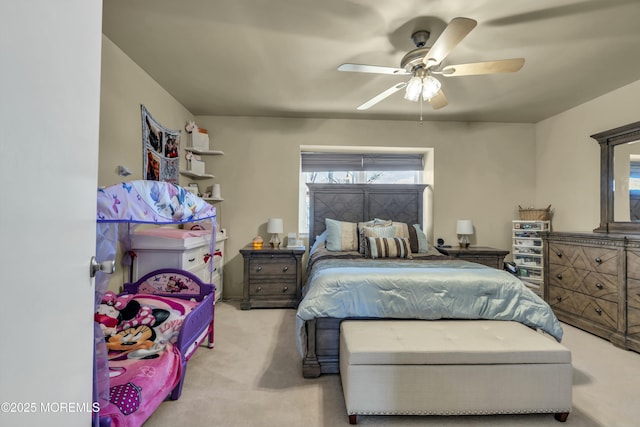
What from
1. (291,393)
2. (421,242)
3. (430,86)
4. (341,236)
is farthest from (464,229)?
(291,393)

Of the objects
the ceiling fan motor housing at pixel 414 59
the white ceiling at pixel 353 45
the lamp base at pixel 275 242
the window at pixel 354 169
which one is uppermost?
the white ceiling at pixel 353 45

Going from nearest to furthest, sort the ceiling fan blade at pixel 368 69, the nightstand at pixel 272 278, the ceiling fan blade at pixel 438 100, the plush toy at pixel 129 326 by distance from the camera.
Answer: the plush toy at pixel 129 326
the ceiling fan blade at pixel 368 69
the ceiling fan blade at pixel 438 100
the nightstand at pixel 272 278

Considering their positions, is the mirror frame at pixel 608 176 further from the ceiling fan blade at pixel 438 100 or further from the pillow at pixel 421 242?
the ceiling fan blade at pixel 438 100

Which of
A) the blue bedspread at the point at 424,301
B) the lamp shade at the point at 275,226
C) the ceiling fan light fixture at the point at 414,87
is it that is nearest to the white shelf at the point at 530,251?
the blue bedspread at the point at 424,301

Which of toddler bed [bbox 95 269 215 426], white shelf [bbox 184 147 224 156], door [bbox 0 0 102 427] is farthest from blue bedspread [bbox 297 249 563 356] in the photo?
white shelf [bbox 184 147 224 156]

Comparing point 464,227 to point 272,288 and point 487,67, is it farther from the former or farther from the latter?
point 272,288

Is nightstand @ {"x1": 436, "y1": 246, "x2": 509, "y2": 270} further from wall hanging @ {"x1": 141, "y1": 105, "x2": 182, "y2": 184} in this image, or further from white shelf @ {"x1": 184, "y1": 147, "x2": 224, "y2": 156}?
wall hanging @ {"x1": 141, "y1": 105, "x2": 182, "y2": 184}

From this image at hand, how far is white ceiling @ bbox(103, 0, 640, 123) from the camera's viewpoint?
1874 mm

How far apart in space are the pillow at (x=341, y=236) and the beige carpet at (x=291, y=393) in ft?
4.05

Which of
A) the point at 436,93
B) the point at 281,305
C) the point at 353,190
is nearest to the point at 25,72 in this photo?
the point at 436,93

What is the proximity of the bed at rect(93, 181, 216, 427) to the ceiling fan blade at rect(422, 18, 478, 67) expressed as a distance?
1839 millimetres

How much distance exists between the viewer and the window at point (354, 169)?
4.23m

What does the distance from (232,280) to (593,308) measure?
403 centimetres

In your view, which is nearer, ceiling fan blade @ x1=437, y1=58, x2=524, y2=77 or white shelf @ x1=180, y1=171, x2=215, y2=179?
ceiling fan blade @ x1=437, y1=58, x2=524, y2=77
